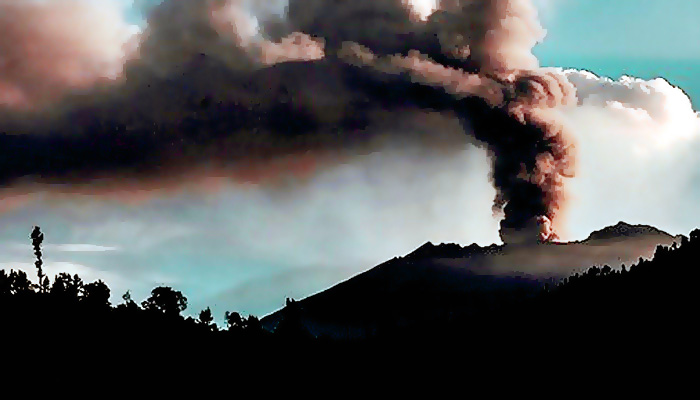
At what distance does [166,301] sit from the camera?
6476 inches

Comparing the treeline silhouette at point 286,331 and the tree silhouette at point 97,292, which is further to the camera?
the tree silhouette at point 97,292

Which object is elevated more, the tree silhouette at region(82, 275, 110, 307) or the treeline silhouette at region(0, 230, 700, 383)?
the tree silhouette at region(82, 275, 110, 307)

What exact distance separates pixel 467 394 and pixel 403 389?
956 cm

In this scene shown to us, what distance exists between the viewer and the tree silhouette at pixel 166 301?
16125 centimetres

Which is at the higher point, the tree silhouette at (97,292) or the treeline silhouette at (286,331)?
the tree silhouette at (97,292)

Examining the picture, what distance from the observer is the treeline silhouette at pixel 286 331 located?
107 m

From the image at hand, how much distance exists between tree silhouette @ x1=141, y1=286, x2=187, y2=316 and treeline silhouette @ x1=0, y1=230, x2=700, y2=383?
231 millimetres

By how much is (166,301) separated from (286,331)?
2730cm

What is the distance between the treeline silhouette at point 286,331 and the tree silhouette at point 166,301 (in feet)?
0.76

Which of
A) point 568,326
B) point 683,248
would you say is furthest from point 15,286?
point 683,248

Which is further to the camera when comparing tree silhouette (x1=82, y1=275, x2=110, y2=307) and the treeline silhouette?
tree silhouette (x1=82, y1=275, x2=110, y2=307)

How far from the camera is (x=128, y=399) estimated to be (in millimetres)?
95250

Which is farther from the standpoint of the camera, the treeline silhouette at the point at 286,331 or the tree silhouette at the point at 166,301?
the tree silhouette at the point at 166,301

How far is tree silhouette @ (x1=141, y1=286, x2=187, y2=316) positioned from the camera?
6348 inches
